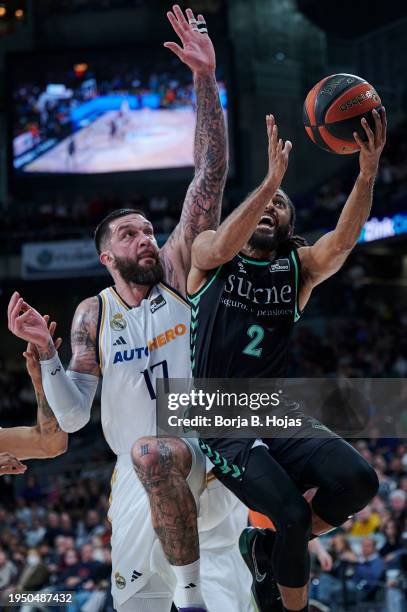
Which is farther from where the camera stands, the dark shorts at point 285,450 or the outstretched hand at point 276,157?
the dark shorts at point 285,450

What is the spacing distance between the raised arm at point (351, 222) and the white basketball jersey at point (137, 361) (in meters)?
0.79

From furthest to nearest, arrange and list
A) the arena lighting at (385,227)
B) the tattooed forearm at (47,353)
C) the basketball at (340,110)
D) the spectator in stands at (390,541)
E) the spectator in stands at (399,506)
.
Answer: the arena lighting at (385,227), the spectator in stands at (399,506), the spectator in stands at (390,541), the tattooed forearm at (47,353), the basketball at (340,110)

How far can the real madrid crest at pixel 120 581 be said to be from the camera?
526 cm

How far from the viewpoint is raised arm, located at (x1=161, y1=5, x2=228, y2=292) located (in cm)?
562

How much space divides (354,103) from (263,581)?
7.92 ft

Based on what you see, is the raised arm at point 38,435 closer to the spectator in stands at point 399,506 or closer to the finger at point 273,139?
the finger at point 273,139

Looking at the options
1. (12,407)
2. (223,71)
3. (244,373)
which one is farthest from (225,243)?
(223,71)

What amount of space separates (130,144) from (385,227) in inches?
328

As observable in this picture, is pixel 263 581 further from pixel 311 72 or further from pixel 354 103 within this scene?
pixel 311 72

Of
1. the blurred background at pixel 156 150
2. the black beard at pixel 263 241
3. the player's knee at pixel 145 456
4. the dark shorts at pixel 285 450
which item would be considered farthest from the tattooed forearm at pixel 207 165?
the blurred background at pixel 156 150

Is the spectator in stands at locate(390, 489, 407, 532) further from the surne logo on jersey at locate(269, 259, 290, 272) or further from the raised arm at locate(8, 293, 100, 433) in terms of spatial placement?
the surne logo on jersey at locate(269, 259, 290, 272)

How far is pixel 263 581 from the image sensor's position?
477 centimetres

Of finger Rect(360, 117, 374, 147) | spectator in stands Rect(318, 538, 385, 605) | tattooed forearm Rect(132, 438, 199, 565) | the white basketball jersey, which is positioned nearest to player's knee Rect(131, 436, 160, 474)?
tattooed forearm Rect(132, 438, 199, 565)

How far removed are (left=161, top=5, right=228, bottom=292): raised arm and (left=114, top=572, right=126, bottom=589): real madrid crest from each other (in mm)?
1648
